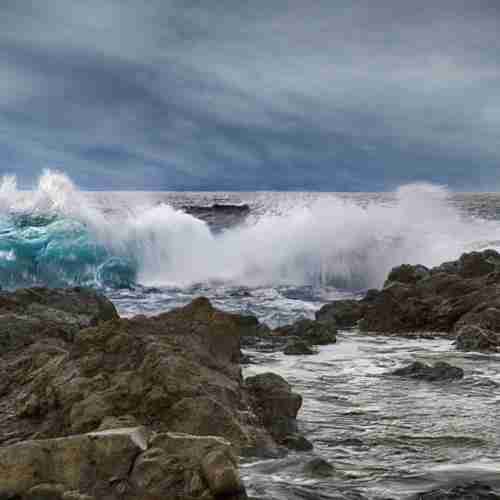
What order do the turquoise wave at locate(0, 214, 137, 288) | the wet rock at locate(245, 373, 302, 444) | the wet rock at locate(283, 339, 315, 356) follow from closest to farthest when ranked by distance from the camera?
the wet rock at locate(245, 373, 302, 444) < the wet rock at locate(283, 339, 315, 356) < the turquoise wave at locate(0, 214, 137, 288)

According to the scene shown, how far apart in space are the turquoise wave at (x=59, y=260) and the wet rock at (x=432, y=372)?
14086mm

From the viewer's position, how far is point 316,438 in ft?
16.0

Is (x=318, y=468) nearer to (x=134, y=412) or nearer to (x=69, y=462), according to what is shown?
(x=134, y=412)

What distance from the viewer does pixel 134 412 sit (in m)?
4.34

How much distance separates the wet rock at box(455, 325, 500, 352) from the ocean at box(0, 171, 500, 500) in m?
0.29

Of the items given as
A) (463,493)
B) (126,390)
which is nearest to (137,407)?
(126,390)

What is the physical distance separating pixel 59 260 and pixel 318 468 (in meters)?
19.3

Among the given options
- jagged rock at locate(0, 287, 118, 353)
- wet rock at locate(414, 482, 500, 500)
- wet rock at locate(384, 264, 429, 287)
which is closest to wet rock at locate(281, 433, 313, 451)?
wet rock at locate(414, 482, 500, 500)

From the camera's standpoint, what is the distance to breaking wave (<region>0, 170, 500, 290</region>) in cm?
2225

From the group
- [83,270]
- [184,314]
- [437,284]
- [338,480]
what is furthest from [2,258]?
[338,480]

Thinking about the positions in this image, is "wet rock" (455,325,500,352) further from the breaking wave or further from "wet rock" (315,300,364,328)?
the breaking wave

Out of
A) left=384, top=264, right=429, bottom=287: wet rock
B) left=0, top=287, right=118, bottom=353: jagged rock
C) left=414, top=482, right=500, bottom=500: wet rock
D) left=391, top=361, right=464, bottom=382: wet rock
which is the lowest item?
left=414, top=482, right=500, bottom=500: wet rock

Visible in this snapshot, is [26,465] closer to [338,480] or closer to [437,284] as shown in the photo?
[338,480]

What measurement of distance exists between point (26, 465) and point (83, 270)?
63.7 ft
